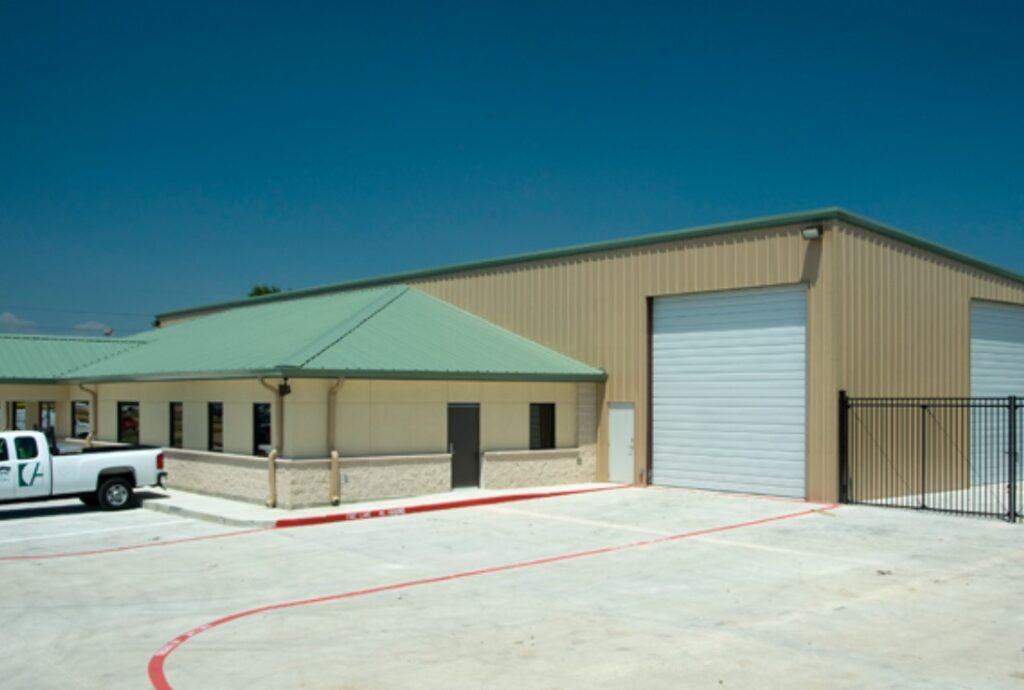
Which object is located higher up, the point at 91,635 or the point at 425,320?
the point at 425,320

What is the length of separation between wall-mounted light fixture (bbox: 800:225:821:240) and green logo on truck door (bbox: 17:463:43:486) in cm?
1640

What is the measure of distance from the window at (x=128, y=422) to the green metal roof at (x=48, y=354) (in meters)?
4.51

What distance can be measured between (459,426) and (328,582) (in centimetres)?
1052

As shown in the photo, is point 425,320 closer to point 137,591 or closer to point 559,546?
point 559,546

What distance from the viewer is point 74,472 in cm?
1977

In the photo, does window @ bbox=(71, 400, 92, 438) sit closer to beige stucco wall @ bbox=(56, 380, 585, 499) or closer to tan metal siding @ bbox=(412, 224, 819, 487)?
beige stucco wall @ bbox=(56, 380, 585, 499)

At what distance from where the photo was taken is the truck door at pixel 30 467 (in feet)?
62.4

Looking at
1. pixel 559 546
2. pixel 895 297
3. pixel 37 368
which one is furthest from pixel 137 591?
pixel 37 368

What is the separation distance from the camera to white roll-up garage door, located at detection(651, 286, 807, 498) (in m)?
21.5

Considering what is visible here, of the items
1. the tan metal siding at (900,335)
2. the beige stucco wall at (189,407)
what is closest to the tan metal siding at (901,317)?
the tan metal siding at (900,335)

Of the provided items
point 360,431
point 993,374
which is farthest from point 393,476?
point 993,374

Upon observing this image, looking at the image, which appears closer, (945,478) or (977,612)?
(977,612)

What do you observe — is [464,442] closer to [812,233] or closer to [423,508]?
Answer: [423,508]

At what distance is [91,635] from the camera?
1006 centimetres
